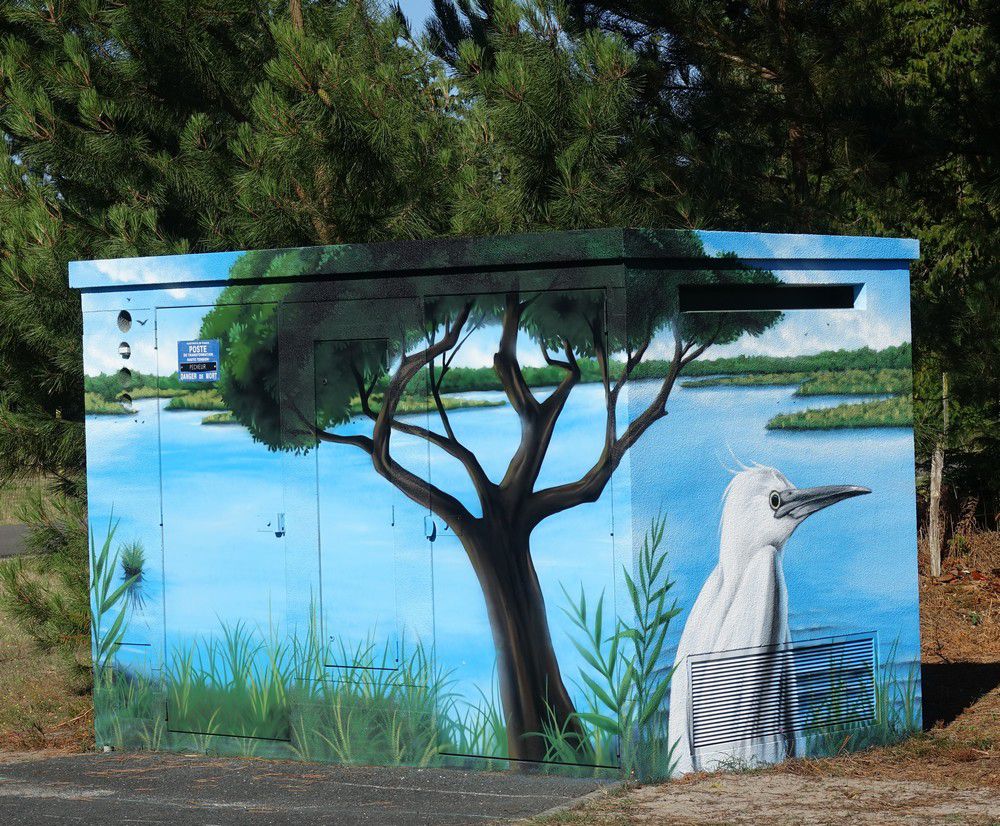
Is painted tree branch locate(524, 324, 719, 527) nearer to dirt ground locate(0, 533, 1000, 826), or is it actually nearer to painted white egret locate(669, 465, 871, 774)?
painted white egret locate(669, 465, 871, 774)

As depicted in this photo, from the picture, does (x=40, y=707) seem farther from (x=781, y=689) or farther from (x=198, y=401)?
(x=781, y=689)

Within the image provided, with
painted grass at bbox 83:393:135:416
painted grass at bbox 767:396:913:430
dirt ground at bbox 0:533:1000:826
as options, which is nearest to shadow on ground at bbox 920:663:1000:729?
dirt ground at bbox 0:533:1000:826

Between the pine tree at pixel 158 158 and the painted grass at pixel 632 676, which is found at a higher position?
the pine tree at pixel 158 158

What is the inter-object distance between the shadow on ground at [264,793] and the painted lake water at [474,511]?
1.82 feet

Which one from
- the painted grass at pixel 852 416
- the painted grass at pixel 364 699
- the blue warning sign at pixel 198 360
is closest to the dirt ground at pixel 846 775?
the painted grass at pixel 364 699

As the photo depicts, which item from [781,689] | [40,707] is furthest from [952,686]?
[40,707]

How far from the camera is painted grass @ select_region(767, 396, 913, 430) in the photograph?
750cm

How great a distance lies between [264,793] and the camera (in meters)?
7.11

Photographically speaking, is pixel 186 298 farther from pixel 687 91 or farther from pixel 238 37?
pixel 687 91

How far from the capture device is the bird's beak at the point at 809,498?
7.41m

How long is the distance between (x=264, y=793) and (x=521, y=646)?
134 cm

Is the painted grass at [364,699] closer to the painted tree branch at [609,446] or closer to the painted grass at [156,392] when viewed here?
the painted tree branch at [609,446]

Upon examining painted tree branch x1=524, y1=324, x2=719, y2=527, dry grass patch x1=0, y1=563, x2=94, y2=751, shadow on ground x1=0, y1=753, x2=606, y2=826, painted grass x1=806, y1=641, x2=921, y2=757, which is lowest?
dry grass patch x1=0, y1=563, x2=94, y2=751

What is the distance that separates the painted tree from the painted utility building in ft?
0.04
